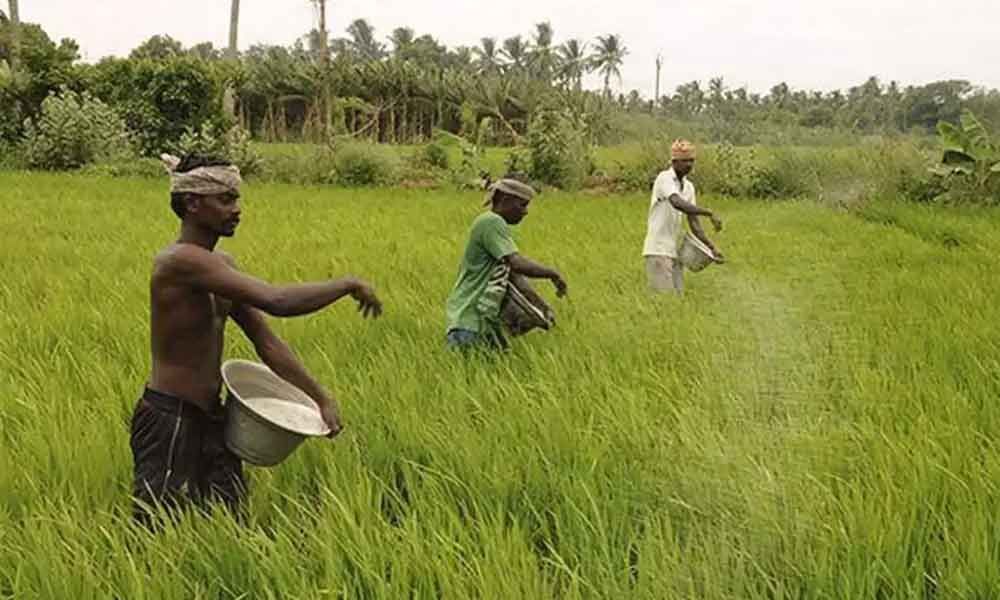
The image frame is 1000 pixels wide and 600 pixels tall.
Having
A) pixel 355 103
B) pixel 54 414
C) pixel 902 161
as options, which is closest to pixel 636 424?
pixel 54 414

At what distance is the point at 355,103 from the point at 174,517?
59.3 ft

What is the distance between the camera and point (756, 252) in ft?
23.8

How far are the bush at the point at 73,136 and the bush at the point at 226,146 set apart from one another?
3.06 feet

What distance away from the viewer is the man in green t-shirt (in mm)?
3533

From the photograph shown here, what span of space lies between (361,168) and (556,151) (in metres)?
3.13

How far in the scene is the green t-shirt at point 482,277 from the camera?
352 cm

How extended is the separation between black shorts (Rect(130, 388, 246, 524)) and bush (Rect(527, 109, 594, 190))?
1237cm

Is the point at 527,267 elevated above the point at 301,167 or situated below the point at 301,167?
below

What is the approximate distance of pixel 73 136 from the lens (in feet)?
44.8

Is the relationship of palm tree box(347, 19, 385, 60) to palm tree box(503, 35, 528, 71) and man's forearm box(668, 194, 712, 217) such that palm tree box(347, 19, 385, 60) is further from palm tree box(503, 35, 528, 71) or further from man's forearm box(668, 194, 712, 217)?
man's forearm box(668, 194, 712, 217)

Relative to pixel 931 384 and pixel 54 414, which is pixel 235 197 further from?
pixel 931 384

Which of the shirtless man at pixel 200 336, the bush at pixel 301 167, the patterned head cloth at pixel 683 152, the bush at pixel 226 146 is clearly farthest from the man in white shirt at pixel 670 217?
the bush at pixel 226 146

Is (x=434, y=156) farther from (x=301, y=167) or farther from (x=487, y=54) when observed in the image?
(x=487, y=54)

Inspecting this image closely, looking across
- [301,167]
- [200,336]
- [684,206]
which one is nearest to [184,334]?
[200,336]
